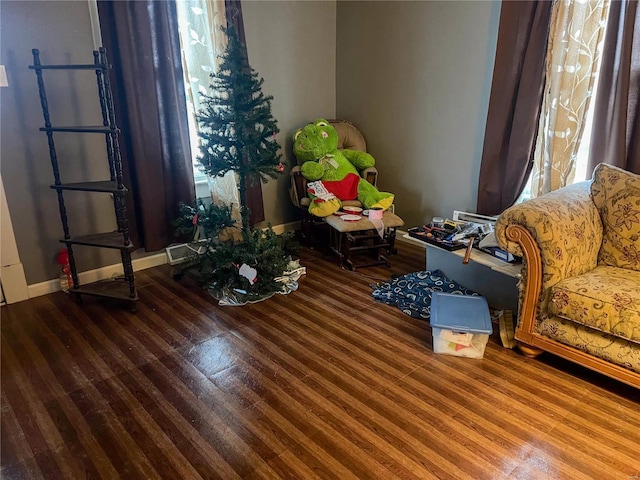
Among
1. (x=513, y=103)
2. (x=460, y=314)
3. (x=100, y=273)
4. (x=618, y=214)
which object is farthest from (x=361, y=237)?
(x=100, y=273)

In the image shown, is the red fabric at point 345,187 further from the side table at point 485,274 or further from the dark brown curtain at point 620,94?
the dark brown curtain at point 620,94

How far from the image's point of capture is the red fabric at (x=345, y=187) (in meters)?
3.48

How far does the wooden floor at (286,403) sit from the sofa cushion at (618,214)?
1.93 ft

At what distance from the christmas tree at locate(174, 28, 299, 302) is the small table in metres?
0.47

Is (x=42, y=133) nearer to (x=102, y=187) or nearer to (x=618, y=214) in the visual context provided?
(x=102, y=187)

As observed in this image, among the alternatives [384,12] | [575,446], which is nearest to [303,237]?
[384,12]

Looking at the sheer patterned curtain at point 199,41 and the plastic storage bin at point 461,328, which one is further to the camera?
the sheer patterned curtain at point 199,41

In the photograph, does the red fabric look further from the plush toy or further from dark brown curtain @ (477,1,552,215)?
dark brown curtain @ (477,1,552,215)

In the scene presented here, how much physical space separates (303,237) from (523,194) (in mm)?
1709

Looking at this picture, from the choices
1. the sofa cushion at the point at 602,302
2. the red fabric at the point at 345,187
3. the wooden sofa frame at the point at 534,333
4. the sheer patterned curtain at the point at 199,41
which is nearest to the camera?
the sofa cushion at the point at 602,302

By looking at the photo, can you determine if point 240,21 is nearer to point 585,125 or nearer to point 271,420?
point 585,125

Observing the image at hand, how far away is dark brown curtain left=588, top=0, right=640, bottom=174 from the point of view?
234cm

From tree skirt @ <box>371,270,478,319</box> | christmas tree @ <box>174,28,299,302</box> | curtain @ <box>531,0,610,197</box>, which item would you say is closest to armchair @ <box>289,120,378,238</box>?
christmas tree @ <box>174,28,299,302</box>

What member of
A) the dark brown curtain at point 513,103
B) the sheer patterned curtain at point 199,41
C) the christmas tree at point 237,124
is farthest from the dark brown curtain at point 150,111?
the dark brown curtain at point 513,103
